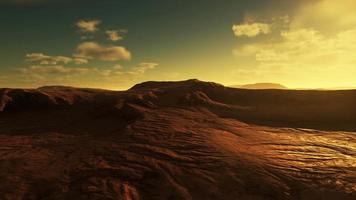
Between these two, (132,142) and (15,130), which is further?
(15,130)

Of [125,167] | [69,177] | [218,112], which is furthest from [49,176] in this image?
[218,112]

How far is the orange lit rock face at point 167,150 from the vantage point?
25.7 feet

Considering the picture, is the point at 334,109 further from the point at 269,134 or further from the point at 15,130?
the point at 15,130

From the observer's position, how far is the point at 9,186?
25.0 ft

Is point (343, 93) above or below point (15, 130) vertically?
above

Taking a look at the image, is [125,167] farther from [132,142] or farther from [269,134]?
[269,134]

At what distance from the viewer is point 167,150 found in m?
10.7

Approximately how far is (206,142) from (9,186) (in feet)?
22.7

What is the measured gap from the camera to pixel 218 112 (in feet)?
67.1

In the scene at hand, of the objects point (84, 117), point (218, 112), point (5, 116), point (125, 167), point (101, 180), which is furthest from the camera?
point (218, 112)

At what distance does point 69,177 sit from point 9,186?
146 centimetres

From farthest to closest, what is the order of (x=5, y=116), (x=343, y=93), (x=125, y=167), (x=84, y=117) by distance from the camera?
1. (x=343, y=93)
2. (x=5, y=116)
3. (x=84, y=117)
4. (x=125, y=167)

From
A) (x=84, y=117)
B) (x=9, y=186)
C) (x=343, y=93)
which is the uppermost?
(x=343, y=93)

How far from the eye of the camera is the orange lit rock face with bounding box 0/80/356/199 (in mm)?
7848
